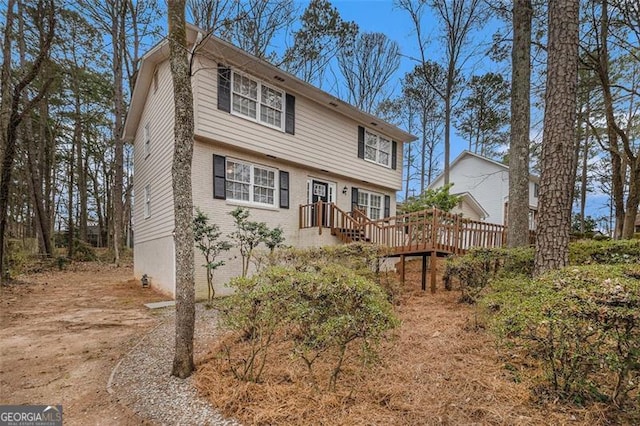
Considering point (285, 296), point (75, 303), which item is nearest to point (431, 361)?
point (285, 296)

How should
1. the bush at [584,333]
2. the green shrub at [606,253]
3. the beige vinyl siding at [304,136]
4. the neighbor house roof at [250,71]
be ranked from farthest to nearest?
the beige vinyl siding at [304,136], the neighbor house roof at [250,71], the green shrub at [606,253], the bush at [584,333]

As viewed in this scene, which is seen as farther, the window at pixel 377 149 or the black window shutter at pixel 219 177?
the window at pixel 377 149

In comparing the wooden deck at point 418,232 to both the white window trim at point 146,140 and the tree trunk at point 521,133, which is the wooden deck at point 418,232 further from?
the white window trim at point 146,140

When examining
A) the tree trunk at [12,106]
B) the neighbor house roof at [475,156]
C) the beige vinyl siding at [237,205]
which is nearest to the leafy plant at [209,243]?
the beige vinyl siding at [237,205]

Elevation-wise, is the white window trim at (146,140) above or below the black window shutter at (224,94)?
below

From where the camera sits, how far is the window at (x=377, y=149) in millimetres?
12914

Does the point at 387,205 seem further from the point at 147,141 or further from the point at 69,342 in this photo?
Result: the point at 69,342

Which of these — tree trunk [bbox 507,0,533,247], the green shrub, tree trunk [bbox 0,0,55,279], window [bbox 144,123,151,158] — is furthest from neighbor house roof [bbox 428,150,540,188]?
tree trunk [bbox 0,0,55,279]

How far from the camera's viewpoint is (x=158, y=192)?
385 inches

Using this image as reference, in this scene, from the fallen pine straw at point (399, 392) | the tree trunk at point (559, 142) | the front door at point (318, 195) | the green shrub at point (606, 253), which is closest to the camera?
the fallen pine straw at point (399, 392)

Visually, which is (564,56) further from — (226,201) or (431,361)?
(226,201)

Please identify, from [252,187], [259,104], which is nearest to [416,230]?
[252,187]

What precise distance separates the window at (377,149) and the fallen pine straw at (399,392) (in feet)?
32.8

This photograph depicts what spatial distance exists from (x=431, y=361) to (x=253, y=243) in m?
5.88
